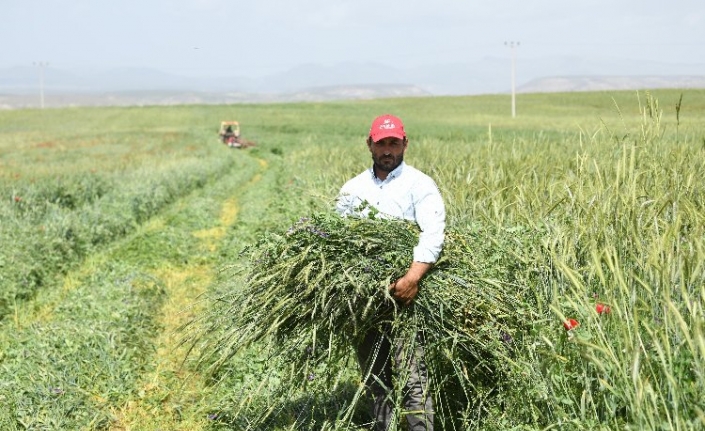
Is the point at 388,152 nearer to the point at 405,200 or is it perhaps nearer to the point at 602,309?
the point at 405,200

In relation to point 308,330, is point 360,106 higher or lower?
higher

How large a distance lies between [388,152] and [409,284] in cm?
81

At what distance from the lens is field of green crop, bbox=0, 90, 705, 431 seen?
7.86 feet

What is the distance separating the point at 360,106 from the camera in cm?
7544

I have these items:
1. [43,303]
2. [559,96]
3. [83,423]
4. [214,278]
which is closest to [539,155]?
[214,278]

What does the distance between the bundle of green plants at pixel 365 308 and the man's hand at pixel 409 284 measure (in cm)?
5

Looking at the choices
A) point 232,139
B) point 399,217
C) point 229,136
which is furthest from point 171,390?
point 229,136

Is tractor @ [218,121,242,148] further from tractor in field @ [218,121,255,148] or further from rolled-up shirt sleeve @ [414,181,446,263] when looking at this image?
rolled-up shirt sleeve @ [414,181,446,263]

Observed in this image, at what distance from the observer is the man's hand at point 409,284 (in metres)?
3.20

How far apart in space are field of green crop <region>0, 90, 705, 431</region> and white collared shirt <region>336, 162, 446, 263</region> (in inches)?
8.4

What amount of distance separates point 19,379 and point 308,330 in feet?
8.62

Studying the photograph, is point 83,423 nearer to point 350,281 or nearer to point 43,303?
point 350,281

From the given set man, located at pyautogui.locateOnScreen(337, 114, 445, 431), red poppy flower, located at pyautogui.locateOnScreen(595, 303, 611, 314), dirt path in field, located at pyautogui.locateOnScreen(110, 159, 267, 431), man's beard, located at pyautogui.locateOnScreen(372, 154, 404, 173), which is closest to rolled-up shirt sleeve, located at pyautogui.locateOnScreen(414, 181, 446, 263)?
man, located at pyautogui.locateOnScreen(337, 114, 445, 431)

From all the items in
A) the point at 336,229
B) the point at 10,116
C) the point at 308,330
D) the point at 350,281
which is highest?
the point at 10,116
